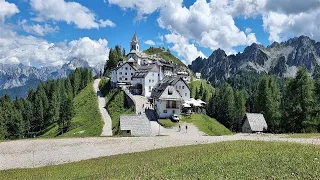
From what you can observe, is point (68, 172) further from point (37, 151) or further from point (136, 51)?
point (136, 51)

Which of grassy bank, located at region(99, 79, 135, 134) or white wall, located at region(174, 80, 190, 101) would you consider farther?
white wall, located at region(174, 80, 190, 101)

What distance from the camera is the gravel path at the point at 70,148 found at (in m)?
38.9

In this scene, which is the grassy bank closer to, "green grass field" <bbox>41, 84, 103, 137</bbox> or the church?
"green grass field" <bbox>41, 84, 103, 137</bbox>

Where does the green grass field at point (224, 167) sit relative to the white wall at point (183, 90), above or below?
below

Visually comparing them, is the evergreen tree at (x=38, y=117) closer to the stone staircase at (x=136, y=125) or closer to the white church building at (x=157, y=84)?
the white church building at (x=157, y=84)

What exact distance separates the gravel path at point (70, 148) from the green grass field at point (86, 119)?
30.8 m

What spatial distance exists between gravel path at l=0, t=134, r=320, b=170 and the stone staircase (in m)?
Answer: 10.2

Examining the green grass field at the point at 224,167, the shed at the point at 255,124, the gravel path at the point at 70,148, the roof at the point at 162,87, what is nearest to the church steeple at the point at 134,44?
the roof at the point at 162,87

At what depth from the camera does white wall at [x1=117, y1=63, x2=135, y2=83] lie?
126312 mm

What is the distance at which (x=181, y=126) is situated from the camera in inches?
2869

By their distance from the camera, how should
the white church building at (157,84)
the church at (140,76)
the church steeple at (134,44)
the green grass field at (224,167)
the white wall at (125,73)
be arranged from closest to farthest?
the green grass field at (224,167)
the white church building at (157,84)
the church at (140,76)
the white wall at (125,73)
the church steeple at (134,44)

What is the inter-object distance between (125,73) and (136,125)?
68.9 meters

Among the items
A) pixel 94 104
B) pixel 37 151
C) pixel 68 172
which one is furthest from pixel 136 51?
pixel 68 172

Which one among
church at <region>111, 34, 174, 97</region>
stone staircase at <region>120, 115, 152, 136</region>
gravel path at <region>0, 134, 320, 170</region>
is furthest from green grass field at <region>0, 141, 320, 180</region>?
church at <region>111, 34, 174, 97</region>
